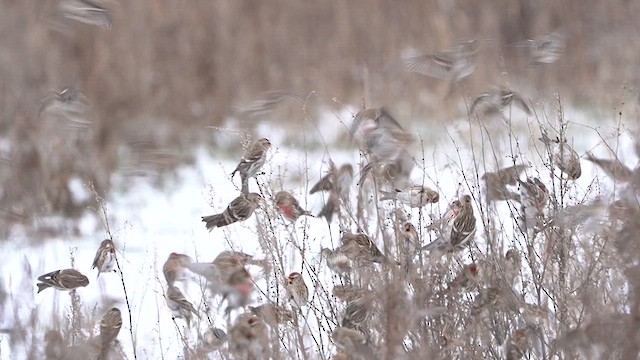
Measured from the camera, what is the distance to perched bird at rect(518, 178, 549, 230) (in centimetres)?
327

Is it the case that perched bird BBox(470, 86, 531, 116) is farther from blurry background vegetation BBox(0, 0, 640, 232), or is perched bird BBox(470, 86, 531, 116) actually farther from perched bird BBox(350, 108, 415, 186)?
blurry background vegetation BBox(0, 0, 640, 232)

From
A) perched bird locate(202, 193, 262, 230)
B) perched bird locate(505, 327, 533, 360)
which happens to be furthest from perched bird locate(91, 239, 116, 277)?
perched bird locate(505, 327, 533, 360)

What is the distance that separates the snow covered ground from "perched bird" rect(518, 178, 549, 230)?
482 mm

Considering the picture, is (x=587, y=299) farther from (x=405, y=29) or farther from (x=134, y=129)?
(x=405, y=29)

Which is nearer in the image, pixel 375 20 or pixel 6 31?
pixel 6 31

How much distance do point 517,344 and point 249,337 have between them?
751 mm

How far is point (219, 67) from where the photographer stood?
799 cm

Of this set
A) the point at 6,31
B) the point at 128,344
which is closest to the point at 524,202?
the point at 128,344

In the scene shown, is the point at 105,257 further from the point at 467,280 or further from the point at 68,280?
the point at 467,280

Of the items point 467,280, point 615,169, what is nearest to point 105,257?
point 467,280

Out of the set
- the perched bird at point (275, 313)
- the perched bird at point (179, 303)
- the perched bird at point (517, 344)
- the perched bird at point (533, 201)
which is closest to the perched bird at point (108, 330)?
the perched bird at point (179, 303)

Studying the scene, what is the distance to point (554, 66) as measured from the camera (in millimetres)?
8312

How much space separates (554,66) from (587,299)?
5.86 metres

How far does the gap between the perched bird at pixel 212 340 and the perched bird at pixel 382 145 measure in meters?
0.65
